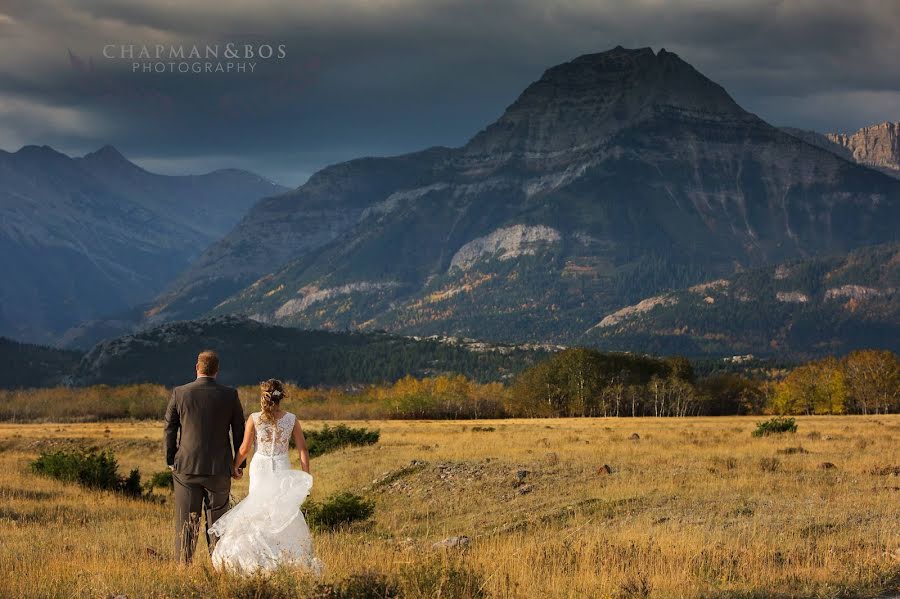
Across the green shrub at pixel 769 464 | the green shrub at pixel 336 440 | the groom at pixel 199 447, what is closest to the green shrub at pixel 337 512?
the groom at pixel 199 447

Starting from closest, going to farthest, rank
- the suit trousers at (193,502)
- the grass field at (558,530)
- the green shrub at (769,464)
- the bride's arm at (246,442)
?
the grass field at (558,530) < the bride's arm at (246,442) < the suit trousers at (193,502) < the green shrub at (769,464)

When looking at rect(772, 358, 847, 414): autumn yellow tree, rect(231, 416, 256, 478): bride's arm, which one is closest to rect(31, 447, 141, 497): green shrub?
rect(231, 416, 256, 478): bride's arm

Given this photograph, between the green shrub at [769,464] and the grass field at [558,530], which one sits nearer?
the grass field at [558,530]

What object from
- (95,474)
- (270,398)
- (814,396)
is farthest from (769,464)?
(814,396)

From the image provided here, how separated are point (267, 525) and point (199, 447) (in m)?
2.09

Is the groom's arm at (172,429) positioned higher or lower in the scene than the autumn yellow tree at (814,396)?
higher

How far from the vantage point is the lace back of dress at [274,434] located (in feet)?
51.5

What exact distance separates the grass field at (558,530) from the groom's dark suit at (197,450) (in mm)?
1014

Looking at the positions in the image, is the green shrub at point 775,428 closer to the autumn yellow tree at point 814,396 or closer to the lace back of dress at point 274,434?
the lace back of dress at point 274,434

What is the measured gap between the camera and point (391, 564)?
51.1ft

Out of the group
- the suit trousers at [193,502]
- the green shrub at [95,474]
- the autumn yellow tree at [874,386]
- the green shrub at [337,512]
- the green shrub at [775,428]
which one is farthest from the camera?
the autumn yellow tree at [874,386]

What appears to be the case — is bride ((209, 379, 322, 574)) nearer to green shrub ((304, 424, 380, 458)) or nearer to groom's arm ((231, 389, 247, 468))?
groom's arm ((231, 389, 247, 468))

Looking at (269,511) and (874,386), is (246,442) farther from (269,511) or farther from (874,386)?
(874,386)

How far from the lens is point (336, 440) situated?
57.6 meters
